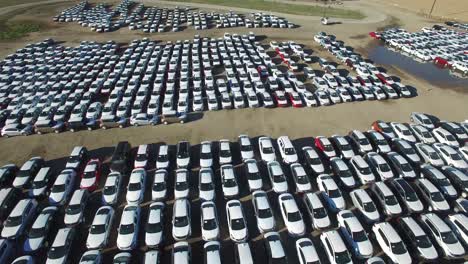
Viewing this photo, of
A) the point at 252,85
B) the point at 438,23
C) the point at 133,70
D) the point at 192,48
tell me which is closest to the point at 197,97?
the point at 252,85

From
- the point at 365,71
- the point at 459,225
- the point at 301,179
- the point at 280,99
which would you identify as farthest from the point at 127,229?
the point at 365,71

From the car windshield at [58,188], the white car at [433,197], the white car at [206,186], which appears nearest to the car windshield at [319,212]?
the white car at [206,186]

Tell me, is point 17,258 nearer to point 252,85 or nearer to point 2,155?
point 2,155

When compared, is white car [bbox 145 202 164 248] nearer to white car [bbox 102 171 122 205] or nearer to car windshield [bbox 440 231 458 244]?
white car [bbox 102 171 122 205]

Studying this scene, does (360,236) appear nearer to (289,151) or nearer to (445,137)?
(289,151)

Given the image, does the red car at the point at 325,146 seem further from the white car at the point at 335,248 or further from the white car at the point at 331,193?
the white car at the point at 335,248

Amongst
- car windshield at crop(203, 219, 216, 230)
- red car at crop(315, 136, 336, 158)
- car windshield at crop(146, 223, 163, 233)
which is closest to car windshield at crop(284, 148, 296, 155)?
red car at crop(315, 136, 336, 158)
